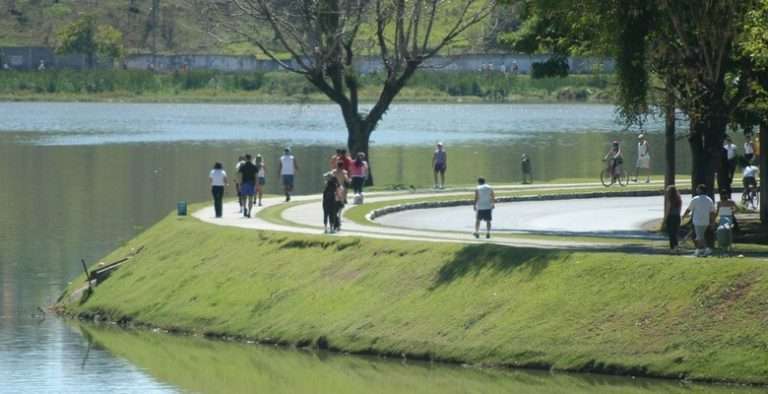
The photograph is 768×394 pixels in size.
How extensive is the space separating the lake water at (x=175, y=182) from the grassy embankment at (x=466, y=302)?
2.41ft

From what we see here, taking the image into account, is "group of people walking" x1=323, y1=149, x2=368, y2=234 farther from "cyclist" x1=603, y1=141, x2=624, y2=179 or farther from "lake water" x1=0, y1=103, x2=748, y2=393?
"cyclist" x1=603, y1=141, x2=624, y2=179

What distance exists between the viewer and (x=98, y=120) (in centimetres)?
15038

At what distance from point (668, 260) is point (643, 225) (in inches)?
509

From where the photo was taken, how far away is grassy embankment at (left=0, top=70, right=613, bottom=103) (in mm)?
183375

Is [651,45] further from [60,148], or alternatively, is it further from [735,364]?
[60,148]

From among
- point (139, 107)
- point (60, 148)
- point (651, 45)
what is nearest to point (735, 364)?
point (651, 45)

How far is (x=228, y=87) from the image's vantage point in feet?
607

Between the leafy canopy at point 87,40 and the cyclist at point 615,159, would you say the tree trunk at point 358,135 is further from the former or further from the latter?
the leafy canopy at point 87,40

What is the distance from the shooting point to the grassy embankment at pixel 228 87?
183m

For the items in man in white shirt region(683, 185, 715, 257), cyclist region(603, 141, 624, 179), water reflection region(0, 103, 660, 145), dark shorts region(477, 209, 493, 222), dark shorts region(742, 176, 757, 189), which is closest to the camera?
man in white shirt region(683, 185, 715, 257)

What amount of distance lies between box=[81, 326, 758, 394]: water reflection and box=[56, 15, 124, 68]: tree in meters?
158

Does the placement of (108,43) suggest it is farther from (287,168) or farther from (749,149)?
(287,168)

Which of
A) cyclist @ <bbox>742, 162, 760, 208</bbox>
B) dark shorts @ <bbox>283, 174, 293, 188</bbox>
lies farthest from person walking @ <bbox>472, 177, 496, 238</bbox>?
dark shorts @ <bbox>283, 174, 293, 188</bbox>

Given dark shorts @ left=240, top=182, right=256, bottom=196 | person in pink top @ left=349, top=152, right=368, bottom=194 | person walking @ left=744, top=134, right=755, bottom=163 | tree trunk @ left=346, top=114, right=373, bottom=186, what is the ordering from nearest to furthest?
dark shorts @ left=240, top=182, right=256, bottom=196
person in pink top @ left=349, top=152, right=368, bottom=194
person walking @ left=744, top=134, right=755, bottom=163
tree trunk @ left=346, top=114, right=373, bottom=186
